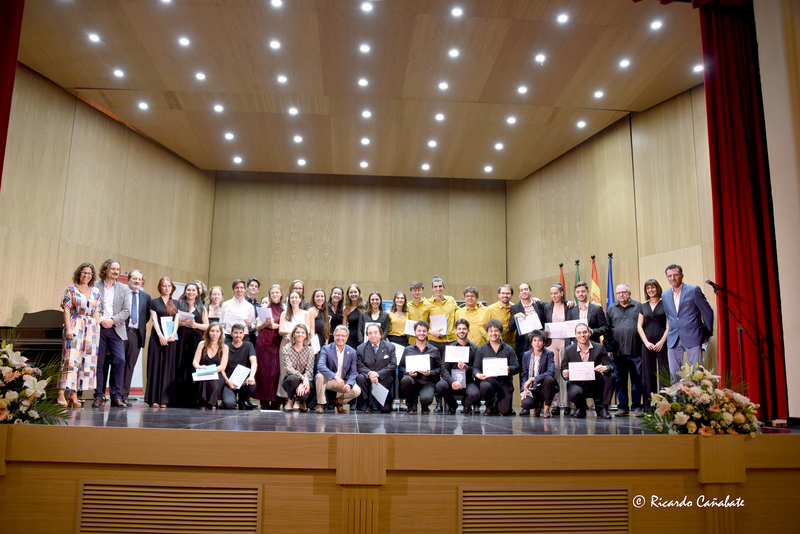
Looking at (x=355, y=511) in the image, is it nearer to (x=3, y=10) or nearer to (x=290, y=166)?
(x=3, y=10)

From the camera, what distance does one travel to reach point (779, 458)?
352 cm

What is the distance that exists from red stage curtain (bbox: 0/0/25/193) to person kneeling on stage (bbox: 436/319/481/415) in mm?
4468

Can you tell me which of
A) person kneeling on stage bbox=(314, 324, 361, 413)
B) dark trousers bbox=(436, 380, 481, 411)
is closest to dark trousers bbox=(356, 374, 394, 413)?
person kneeling on stage bbox=(314, 324, 361, 413)

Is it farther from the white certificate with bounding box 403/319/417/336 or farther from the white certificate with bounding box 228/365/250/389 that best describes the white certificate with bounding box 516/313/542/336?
the white certificate with bounding box 228/365/250/389

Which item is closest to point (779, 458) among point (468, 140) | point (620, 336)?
point (620, 336)

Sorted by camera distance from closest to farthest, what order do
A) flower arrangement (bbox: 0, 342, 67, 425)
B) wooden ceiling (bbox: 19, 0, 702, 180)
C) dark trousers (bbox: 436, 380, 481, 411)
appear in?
flower arrangement (bbox: 0, 342, 67, 425) < dark trousers (bbox: 436, 380, 481, 411) < wooden ceiling (bbox: 19, 0, 702, 180)

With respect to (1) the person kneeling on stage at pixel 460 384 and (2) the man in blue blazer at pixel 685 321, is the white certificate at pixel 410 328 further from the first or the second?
(2) the man in blue blazer at pixel 685 321

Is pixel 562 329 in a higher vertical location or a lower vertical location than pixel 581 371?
higher

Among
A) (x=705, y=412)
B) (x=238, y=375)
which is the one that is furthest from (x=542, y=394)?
(x=238, y=375)

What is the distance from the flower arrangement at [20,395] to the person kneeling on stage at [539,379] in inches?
165

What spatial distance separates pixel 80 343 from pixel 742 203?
6.56 meters

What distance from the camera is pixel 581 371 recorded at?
5672 mm

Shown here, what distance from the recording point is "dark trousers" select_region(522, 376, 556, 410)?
5781mm

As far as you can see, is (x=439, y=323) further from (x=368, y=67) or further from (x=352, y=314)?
(x=368, y=67)
